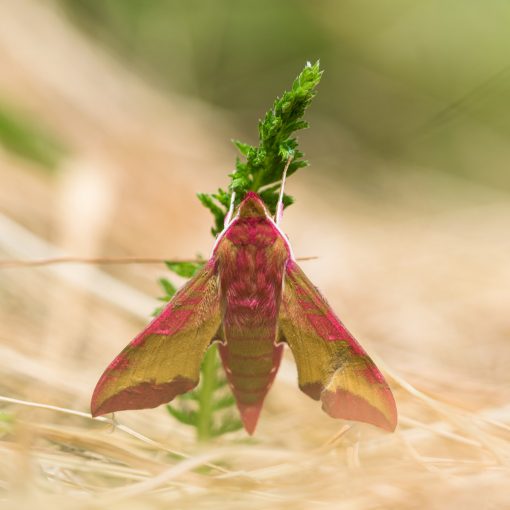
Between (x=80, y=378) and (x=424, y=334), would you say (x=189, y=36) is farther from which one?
(x=80, y=378)

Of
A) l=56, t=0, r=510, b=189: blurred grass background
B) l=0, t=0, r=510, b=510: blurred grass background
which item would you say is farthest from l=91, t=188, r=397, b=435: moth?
l=56, t=0, r=510, b=189: blurred grass background

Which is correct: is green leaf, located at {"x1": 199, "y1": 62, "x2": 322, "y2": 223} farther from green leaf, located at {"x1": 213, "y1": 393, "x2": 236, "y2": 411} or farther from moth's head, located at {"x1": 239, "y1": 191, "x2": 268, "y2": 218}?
green leaf, located at {"x1": 213, "y1": 393, "x2": 236, "y2": 411}

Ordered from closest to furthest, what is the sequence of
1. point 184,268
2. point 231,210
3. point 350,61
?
1. point 231,210
2. point 184,268
3. point 350,61

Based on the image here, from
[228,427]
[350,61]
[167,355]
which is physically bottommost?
[228,427]

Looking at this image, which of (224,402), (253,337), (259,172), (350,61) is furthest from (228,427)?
(350,61)

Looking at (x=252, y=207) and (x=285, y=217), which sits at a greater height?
(x=285, y=217)

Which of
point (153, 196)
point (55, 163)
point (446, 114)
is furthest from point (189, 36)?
point (446, 114)

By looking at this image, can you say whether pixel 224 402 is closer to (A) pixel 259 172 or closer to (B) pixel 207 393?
(B) pixel 207 393

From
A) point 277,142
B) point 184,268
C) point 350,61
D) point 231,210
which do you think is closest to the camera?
point 277,142
